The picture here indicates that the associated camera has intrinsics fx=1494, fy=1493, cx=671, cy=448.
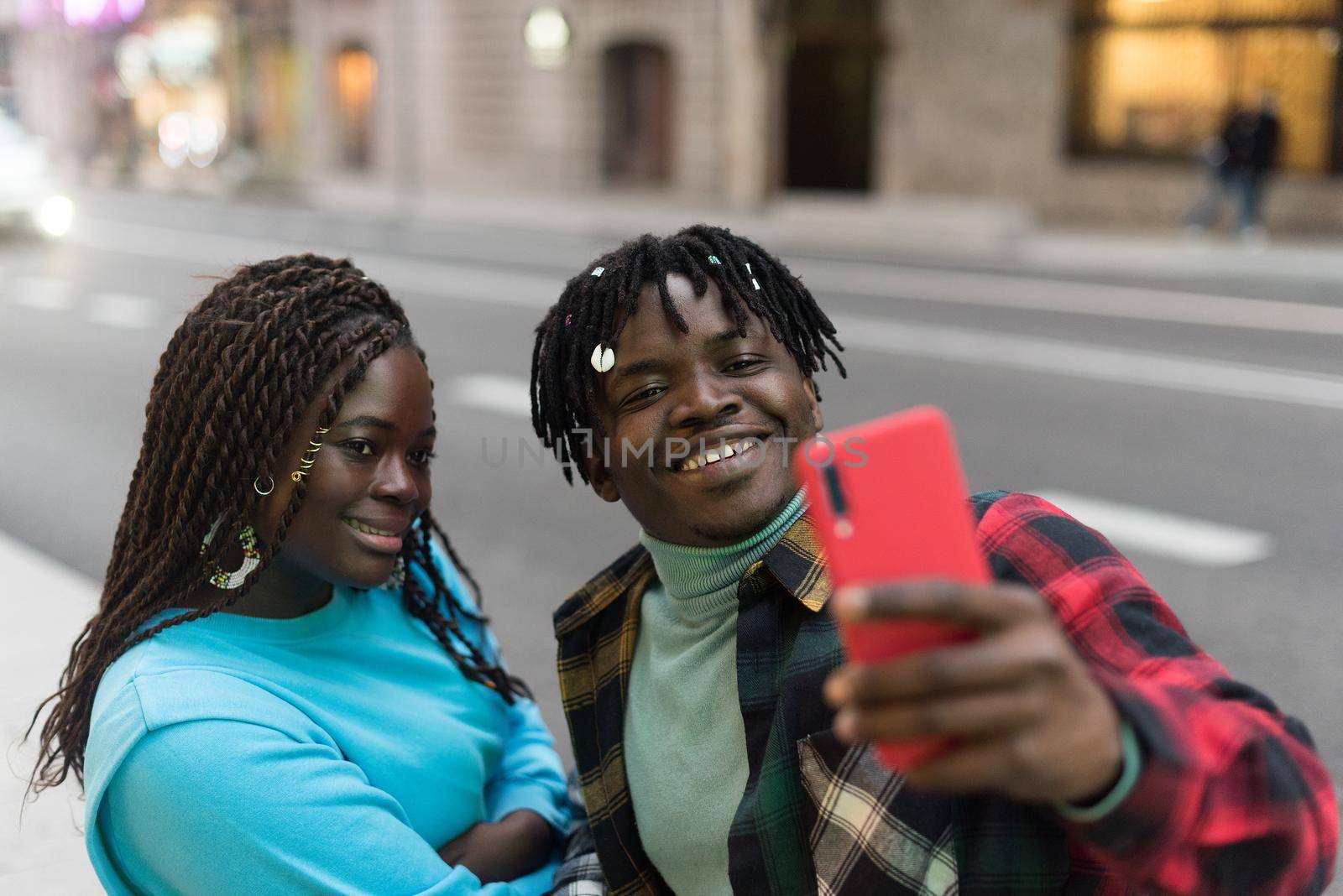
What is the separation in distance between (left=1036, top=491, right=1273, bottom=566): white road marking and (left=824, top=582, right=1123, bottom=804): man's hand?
5001mm

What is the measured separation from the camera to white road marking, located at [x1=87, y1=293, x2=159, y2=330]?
12.7 m

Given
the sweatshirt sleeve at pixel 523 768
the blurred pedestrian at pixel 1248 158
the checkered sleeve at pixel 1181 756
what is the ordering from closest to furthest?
the checkered sleeve at pixel 1181 756, the sweatshirt sleeve at pixel 523 768, the blurred pedestrian at pixel 1248 158

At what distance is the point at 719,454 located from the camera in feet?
6.64

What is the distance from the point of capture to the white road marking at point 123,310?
41.8 feet

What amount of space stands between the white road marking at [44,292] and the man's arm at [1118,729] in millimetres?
→ 13449

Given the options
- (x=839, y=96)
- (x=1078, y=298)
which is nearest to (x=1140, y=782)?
(x=1078, y=298)

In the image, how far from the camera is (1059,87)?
70.6 feet

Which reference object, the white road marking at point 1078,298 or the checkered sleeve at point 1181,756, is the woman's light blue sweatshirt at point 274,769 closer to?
the checkered sleeve at point 1181,756

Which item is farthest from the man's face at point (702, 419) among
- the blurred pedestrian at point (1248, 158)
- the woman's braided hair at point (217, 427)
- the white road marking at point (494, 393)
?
the blurred pedestrian at point (1248, 158)

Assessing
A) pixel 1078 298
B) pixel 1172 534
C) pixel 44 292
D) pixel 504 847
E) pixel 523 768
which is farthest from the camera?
pixel 44 292

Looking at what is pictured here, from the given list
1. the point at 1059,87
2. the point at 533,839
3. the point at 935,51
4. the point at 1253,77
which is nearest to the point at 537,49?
the point at 935,51

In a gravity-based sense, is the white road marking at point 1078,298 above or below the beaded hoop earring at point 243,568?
below

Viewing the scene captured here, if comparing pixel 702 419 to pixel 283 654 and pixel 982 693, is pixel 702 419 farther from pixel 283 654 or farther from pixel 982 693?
pixel 982 693

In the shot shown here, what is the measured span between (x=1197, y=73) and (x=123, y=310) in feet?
47.5
